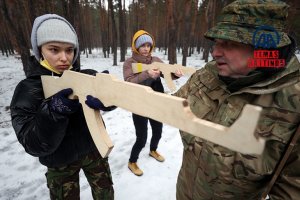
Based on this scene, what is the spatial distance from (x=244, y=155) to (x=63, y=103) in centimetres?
114

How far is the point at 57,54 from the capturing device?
141cm

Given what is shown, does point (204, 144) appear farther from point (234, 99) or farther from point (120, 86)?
point (120, 86)

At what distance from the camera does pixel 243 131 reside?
57cm

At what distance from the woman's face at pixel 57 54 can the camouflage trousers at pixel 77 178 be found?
0.90 meters

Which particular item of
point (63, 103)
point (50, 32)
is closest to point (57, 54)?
point (50, 32)

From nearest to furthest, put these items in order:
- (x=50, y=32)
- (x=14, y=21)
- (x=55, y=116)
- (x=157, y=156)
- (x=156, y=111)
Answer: (x=156, y=111) → (x=55, y=116) → (x=50, y=32) → (x=157, y=156) → (x=14, y=21)

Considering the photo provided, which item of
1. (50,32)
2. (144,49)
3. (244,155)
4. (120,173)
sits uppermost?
(50,32)

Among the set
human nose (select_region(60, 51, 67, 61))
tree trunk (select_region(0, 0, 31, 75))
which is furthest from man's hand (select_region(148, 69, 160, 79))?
tree trunk (select_region(0, 0, 31, 75))

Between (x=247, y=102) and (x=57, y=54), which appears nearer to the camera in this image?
(x=247, y=102)

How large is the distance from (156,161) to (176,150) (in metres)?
0.52

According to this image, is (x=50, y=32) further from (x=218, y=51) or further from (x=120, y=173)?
(x=120, y=173)

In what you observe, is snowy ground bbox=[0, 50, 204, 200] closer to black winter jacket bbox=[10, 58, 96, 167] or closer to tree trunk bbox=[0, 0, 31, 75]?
black winter jacket bbox=[10, 58, 96, 167]

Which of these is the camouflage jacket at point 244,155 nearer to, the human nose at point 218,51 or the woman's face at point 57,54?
the human nose at point 218,51

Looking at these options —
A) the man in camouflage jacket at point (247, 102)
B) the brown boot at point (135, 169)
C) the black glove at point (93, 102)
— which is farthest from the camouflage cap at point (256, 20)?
the brown boot at point (135, 169)
